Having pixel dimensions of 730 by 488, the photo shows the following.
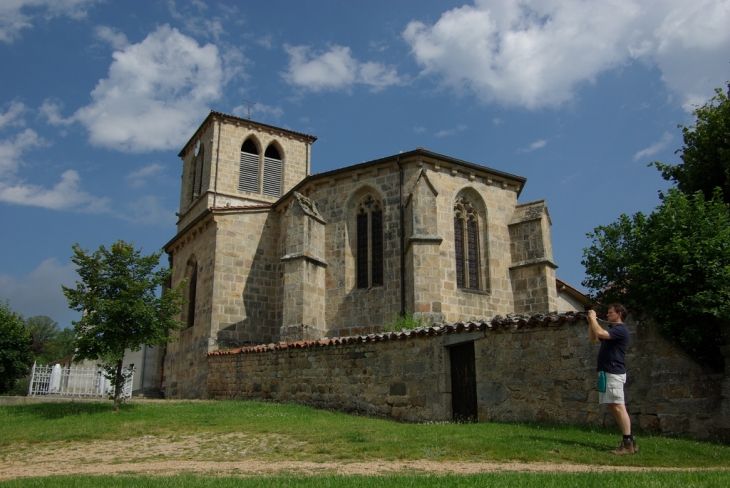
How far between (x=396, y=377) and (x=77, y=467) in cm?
674

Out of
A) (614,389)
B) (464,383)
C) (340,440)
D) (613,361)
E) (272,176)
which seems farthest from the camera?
(272,176)

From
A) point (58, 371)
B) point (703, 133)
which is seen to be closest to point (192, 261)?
point (58, 371)

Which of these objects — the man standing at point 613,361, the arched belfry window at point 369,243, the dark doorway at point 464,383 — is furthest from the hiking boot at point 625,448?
the arched belfry window at point 369,243

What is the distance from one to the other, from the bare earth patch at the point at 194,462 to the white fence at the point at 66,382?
9888 mm

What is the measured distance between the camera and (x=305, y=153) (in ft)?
111

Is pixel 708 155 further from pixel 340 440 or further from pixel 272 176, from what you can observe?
pixel 272 176

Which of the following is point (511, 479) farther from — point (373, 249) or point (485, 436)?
point (373, 249)

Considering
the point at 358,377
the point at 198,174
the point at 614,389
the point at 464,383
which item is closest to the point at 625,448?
the point at 614,389

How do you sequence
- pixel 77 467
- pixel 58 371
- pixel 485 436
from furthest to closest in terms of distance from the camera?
1. pixel 58 371
2. pixel 485 436
3. pixel 77 467

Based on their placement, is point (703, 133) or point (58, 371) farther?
point (58, 371)

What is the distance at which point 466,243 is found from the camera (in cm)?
2052

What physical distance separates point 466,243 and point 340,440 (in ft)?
38.4

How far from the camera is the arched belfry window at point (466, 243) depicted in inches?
796

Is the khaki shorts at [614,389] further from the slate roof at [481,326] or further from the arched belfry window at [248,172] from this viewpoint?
the arched belfry window at [248,172]
